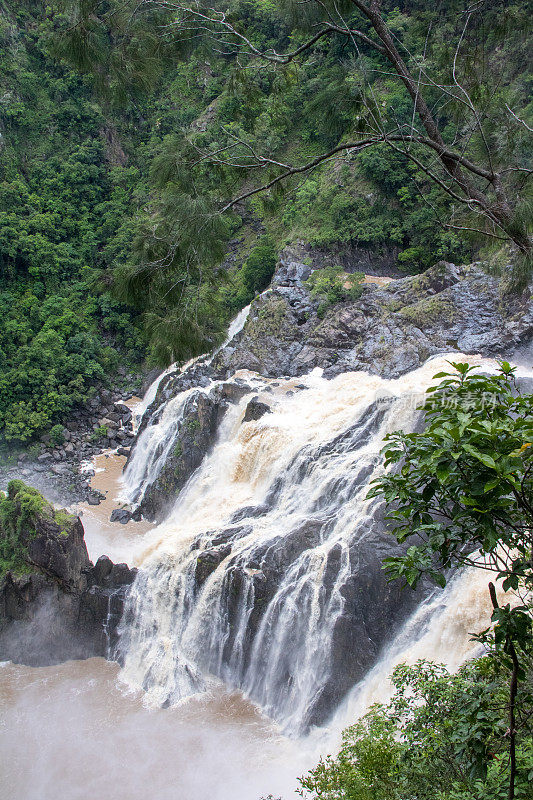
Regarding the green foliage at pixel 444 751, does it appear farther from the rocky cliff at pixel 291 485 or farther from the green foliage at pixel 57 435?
the green foliage at pixel 57 435

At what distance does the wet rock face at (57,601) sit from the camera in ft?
37.7

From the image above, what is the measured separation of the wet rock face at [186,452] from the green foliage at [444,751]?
941 centimetres

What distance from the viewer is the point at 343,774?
5215mm

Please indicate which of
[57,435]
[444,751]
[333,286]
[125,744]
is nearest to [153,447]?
[57,435]

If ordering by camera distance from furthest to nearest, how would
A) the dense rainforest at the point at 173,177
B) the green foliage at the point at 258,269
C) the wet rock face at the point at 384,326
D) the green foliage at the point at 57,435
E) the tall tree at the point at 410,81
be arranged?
the green foliage at the point at 258,269, the green foliage at the point at 57,435, the wet rock face at the point at 384,326, the dense rainforest at the point at 173,177, the tall tree at the point at 410,81

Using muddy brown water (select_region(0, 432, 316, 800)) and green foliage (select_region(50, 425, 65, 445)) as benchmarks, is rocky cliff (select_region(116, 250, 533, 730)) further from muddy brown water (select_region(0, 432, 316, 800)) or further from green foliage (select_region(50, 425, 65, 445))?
green foliage (select_region(50, 425, 65, 445))

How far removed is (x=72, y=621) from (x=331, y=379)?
25.8 ft

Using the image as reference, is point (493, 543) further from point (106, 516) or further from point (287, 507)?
point (106, 516)

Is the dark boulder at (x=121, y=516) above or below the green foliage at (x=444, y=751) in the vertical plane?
below

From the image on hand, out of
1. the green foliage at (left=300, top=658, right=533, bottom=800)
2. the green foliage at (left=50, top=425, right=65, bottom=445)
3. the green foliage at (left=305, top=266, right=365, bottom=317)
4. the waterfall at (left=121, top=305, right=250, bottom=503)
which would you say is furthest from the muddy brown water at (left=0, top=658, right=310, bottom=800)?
the green foliage at (left=305, top=266, right=365, bottom=317)

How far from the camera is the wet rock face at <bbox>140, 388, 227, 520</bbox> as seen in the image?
14.9m

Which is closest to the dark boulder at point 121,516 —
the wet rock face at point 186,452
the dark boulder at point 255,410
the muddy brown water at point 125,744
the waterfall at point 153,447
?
the wet rock face at point 186,452

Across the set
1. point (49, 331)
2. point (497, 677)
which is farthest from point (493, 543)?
point (49, 331)

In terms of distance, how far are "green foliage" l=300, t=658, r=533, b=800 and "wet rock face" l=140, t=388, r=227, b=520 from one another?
9407 millimetres
